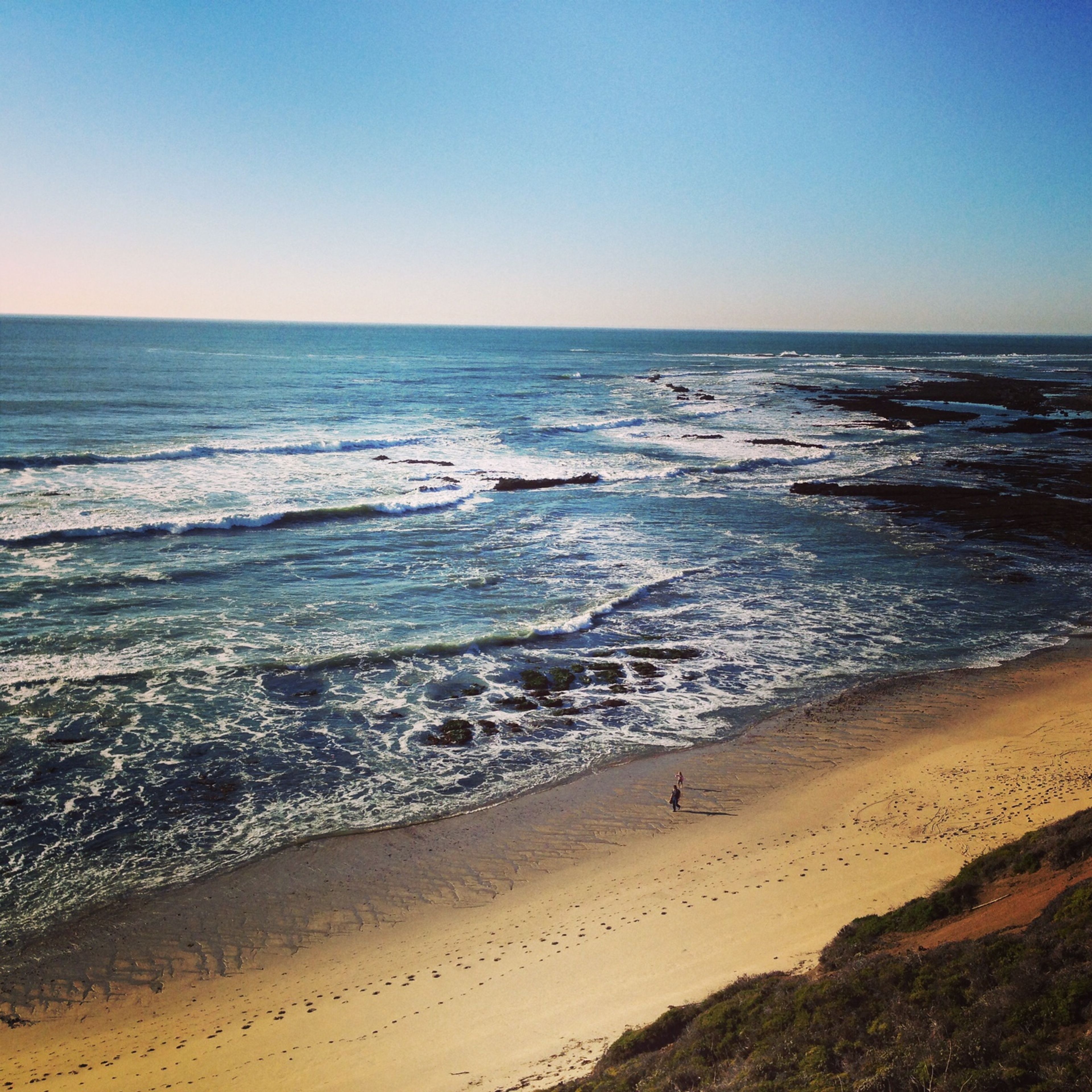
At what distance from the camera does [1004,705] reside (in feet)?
57.4

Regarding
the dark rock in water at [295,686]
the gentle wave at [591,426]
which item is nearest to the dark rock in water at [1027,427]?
the gentle wave at [591,426]

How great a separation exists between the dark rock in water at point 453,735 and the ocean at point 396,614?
4.3 inches

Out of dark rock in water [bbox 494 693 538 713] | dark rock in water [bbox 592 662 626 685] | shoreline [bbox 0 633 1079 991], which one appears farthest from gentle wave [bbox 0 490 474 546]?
shoreline [bbox 0 633 1079 991]

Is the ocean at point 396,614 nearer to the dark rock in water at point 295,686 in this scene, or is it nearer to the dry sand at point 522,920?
the dark rock in water at point 295,686

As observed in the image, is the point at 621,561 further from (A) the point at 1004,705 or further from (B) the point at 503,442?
(B) the point at 503,442

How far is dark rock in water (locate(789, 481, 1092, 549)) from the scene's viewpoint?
32219mm

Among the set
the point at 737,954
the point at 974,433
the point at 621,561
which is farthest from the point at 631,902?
the point at 974,433

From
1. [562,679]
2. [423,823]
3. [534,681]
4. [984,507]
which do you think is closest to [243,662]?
[534,681]

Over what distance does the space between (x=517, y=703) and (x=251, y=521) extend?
18769 millimetres

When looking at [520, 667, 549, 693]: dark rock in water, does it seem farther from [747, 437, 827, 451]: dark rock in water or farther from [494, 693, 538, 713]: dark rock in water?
[747, 437, 827, 451]: dark rock in water

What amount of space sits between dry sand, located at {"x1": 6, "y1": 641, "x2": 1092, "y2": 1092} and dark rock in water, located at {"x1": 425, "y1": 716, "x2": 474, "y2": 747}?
2490mm

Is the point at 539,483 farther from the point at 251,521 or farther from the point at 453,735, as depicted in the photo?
the point at 453,735

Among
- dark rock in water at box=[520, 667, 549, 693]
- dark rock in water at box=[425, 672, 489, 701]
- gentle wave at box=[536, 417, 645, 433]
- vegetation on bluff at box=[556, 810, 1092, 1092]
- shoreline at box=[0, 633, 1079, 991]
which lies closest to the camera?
vegetation on bluff at box=[556, 810, 1092, 1092]

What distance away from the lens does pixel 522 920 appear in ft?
36.5
